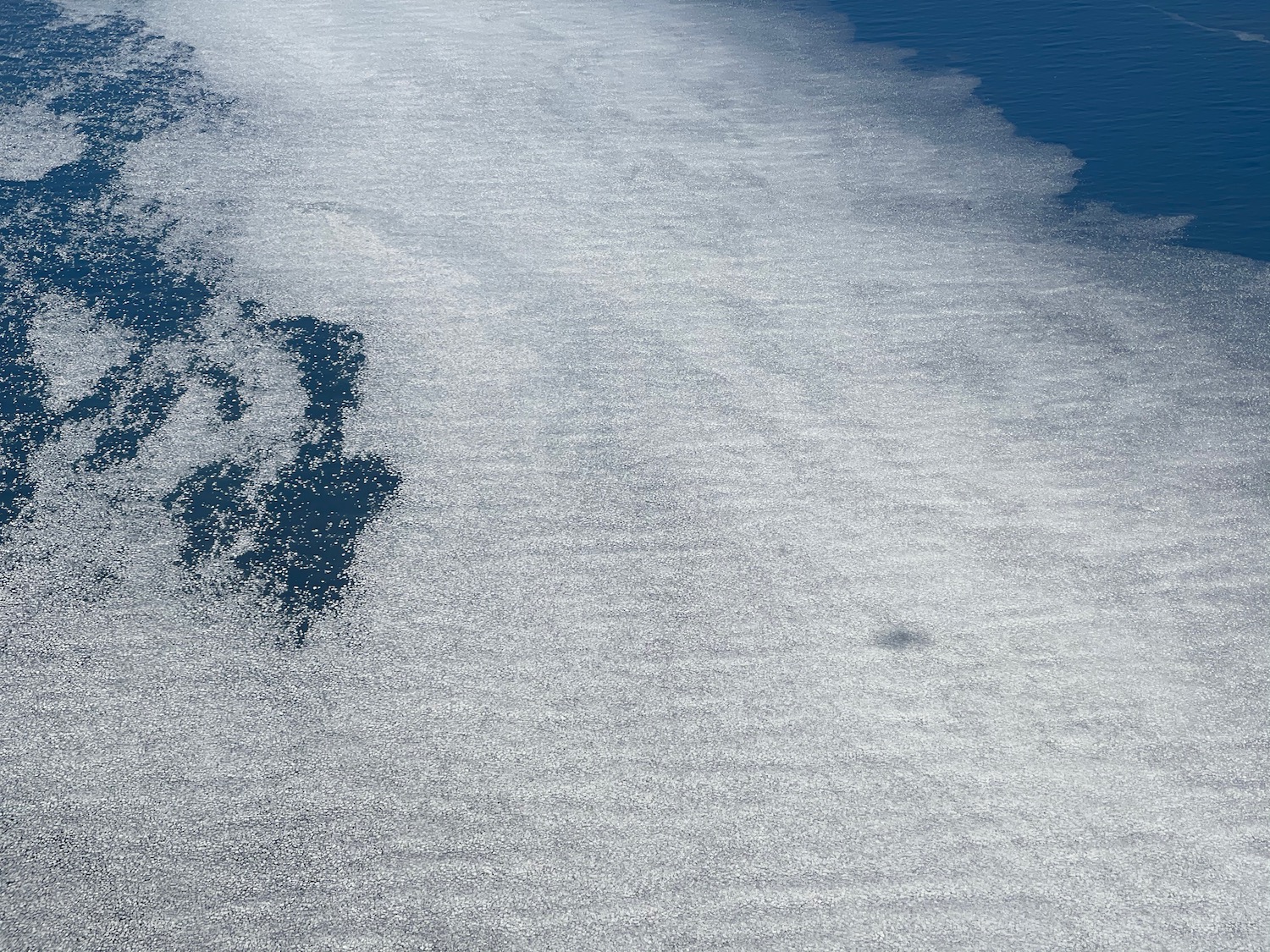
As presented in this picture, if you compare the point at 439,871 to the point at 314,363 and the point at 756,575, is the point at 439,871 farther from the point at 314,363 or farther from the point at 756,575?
the point at 314,363

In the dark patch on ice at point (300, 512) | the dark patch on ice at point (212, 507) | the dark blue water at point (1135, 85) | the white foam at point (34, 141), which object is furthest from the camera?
the white foam at point (34, 141)

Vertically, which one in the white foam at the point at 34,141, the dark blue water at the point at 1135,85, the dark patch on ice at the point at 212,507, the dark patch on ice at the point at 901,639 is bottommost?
the dark patch on ice at the point at 212,507

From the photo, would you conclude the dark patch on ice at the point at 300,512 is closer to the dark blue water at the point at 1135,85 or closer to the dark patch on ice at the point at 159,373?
the dark patch on ice at the point at 159,373

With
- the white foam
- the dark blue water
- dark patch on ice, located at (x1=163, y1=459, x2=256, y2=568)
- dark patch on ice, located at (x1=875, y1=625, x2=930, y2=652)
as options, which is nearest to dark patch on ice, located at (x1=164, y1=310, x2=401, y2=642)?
dark patch on ice, located at (x1=163, y1=459, x2=256, y2=568)

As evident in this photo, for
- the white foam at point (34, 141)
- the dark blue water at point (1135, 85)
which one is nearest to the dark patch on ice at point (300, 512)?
the white foam at point (34, 141)

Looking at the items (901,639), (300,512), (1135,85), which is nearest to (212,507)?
(300,512)

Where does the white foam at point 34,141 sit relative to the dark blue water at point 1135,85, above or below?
below

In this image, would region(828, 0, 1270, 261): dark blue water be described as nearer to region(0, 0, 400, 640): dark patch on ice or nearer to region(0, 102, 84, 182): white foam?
region(0, 0, 400, 640): dark patch on ice
